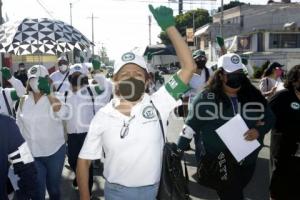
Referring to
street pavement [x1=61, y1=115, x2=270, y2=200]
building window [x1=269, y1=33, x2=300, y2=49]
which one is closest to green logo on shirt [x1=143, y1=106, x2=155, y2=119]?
street pavement [x1=61, y1=115, x2=270, y2=200]

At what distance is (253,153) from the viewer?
4.12 meters

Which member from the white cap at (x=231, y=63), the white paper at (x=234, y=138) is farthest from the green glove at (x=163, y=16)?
the white paper at (x=234, y=138)

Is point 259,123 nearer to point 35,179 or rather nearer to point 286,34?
point 35,179

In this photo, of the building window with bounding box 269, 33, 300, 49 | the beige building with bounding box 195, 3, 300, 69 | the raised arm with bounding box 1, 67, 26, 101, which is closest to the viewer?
the raised arm with bounding box 1, 67, 26, 101

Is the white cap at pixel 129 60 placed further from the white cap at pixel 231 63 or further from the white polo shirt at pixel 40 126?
the white polo shirt at pixel 40 126

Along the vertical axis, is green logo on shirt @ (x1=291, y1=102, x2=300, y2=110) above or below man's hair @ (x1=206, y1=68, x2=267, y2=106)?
below

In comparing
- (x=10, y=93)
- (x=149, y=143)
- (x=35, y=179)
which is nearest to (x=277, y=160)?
(x=149, y=143)

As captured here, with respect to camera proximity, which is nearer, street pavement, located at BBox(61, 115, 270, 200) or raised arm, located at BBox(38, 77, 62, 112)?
raised arm, located at BBox(38, 77, 62, 112)

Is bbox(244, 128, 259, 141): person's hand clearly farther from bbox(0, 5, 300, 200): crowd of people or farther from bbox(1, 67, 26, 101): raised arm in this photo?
bbox(1, 67, 26, 101): raised arm

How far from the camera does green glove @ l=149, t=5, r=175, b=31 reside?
2892 mm

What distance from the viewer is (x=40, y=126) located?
16.3 ft

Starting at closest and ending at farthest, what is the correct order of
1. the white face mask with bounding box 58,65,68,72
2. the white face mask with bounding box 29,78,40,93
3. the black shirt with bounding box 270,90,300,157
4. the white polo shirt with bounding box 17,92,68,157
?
the black shirt with bounding box 270,90,300,157, the white polo shirt with bounding box 17,92,68,157, the white face mask with bounding box 29,78,40,93, the white face mask with bounding box 58,65,68,72

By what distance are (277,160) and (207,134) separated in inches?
36.0

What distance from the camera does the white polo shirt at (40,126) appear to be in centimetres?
491
